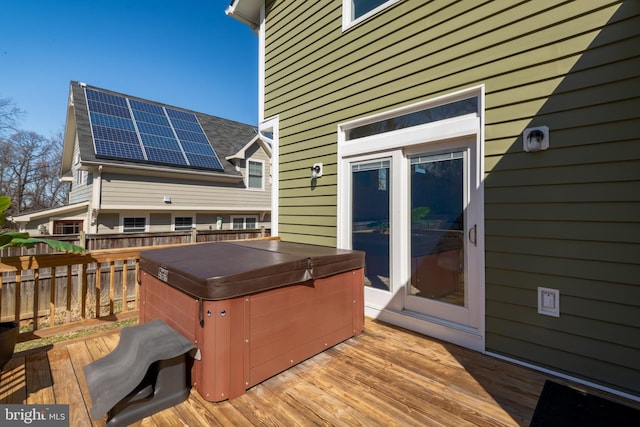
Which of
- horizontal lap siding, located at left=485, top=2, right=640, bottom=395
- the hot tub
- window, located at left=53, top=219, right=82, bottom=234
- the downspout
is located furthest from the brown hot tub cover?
window, located at left=53, top=219, right=82, bottom=234

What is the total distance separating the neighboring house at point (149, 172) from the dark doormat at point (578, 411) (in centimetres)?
997

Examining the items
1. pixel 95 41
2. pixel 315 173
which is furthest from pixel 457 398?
pixel 95 41

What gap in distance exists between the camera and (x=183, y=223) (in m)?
10.4

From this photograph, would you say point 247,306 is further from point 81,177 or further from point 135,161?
point 81,177

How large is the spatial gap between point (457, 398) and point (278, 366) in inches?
48.0

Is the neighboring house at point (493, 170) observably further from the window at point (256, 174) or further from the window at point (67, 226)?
the window at point (67, 226)

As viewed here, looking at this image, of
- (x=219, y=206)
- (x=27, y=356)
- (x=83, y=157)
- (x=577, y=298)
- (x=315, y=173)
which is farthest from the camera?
(x=219, y=206)

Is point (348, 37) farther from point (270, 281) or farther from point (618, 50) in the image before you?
point (270, 281)

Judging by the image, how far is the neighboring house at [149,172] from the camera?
28.4 ft

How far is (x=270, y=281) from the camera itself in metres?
2.09

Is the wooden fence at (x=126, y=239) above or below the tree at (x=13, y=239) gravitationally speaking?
below

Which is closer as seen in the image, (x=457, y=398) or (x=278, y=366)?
(x=457, y=398)

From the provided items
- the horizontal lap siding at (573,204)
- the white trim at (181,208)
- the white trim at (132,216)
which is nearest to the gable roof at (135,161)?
the white trim at (181,208)

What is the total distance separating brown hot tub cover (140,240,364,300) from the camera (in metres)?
1.87
